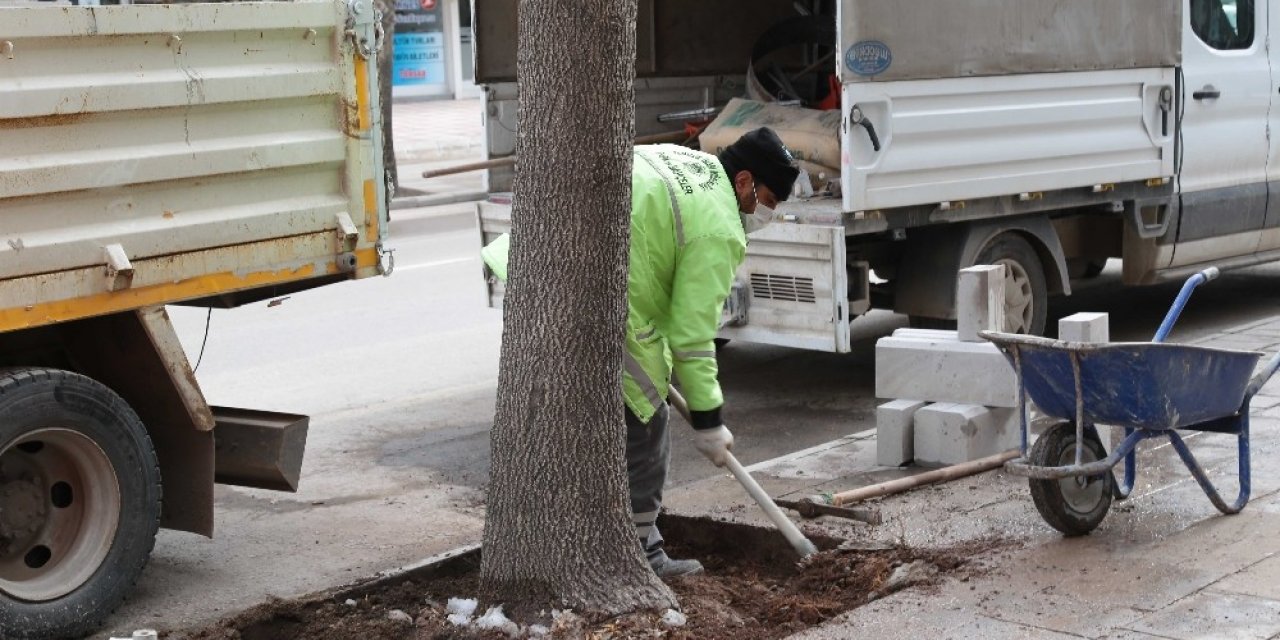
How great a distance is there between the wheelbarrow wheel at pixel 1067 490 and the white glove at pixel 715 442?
1.09 metres

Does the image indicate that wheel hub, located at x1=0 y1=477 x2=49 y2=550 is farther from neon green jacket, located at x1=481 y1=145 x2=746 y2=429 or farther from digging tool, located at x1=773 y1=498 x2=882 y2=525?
digging tool, located at x1=773 y1=498 x2=882 y2=525

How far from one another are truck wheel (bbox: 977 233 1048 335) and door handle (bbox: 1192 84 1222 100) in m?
1.41

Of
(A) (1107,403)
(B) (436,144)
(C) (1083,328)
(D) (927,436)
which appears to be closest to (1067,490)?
(A) (1107,403)

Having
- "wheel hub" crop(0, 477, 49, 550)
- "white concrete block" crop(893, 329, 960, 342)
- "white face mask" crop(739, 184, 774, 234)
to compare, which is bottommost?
"wheel hub" crop(0, 477, 49, 550)

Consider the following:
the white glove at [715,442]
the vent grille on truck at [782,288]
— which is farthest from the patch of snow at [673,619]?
the vent grille on truck at [782,288]

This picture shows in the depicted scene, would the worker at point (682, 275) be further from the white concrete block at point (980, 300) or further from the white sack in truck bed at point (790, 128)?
the white sack in truck bed at point (790, 128)

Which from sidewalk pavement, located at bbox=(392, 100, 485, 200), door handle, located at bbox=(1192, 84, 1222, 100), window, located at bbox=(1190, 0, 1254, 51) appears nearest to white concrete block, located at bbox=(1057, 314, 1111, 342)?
door handle, located at bbox=(1192, 84, 1222, 100)

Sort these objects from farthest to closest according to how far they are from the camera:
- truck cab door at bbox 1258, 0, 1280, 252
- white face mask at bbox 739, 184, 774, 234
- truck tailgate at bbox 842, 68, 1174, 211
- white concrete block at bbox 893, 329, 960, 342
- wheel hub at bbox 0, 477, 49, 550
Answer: truck cab door at bbox 1258, 0, 1280, 252 → truck tailgate at bbox 842, 68, 1174, 211 → white concrete block at bbox 893, 329, 960, 342 → white face mask at bbox 739, 184, 774, 234 → wheel hub at bbox 0, 477, 49, 550

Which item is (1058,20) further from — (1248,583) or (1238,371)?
(1248,583)

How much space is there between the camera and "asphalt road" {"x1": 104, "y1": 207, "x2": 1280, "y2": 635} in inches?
229

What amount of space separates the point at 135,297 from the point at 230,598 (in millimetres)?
1089

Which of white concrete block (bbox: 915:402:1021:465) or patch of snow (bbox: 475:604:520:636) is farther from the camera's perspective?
white concrete block (bbox: 915:402:1021:465)

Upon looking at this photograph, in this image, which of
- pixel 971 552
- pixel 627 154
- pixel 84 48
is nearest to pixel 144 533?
pixel 84 48

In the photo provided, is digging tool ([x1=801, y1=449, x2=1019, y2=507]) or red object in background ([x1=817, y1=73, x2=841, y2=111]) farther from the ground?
red object in background ([x1=817, y1=73, x2=841, y2=111])
